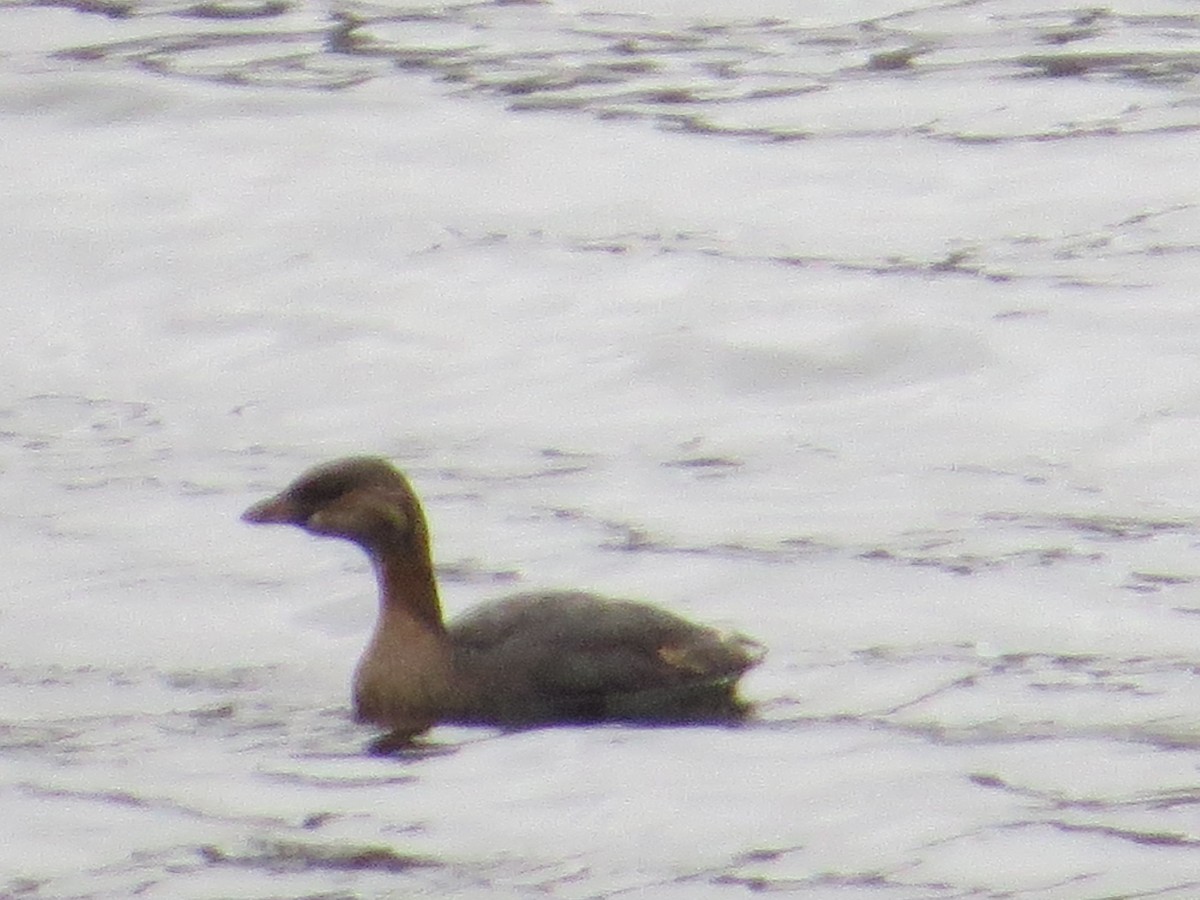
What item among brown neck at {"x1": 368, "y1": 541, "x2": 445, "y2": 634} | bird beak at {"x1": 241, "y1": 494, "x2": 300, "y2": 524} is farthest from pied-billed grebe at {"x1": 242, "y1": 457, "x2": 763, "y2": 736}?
bird beak at {"x1": 241, "y1": 494, "x2": 300, "y2": 524}

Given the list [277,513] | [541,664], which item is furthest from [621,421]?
[541,664]

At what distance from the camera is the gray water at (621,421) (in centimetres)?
830

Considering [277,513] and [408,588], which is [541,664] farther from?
[277,513]

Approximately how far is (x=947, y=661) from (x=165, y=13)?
11.9 meters

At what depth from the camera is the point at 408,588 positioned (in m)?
9.64

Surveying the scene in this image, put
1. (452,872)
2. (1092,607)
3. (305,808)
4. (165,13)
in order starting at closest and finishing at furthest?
(452,872)
(305,808)
(1092,607)
(165,13)

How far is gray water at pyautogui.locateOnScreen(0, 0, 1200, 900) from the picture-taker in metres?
8.30

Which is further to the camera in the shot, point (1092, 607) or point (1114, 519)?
point (1114, 519)

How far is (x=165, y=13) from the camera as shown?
20.5 m

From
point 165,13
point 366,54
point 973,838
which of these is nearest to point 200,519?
point 973,838

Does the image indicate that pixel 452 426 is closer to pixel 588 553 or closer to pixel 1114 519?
pixel 588 553

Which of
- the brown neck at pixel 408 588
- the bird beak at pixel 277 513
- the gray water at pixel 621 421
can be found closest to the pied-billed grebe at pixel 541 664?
the brown neck at pixel 408 588

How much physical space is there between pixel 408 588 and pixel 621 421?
11.3 ft

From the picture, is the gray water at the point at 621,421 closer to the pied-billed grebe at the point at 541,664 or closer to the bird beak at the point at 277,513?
the pied-billed grebe at the point at 541,664
